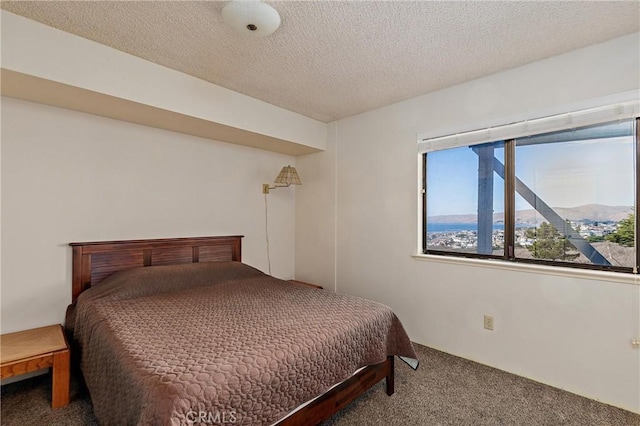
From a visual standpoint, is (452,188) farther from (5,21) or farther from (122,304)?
(5,21)

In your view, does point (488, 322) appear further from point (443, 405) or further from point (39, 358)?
point (39, 358)

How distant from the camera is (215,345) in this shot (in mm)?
1500

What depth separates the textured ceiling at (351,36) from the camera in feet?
5.59

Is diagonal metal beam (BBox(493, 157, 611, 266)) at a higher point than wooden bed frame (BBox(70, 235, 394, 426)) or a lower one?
higher

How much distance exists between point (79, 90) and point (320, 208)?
2.49 m

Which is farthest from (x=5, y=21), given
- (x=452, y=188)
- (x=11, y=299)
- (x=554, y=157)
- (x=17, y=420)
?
(x=554, y=157)

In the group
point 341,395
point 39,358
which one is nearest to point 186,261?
point 39,358

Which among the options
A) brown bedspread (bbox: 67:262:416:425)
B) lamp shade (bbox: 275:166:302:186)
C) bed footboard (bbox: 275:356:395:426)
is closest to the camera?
brown bedspread (bbox: 67:262:416:425)

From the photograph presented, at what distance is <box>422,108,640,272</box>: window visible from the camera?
2.04 metres

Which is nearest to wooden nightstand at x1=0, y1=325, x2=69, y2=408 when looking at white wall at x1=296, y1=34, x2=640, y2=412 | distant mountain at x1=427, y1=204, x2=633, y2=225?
white wall at x1=296, y1=34, x2=640, y2=412

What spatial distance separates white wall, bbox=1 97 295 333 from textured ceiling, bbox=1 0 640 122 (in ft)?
2.63

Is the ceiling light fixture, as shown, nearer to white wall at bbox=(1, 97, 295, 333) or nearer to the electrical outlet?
white wall at bbox=(1, 97, 295, 333)

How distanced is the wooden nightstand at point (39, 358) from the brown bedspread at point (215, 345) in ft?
0.39

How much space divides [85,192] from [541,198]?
3.59m
